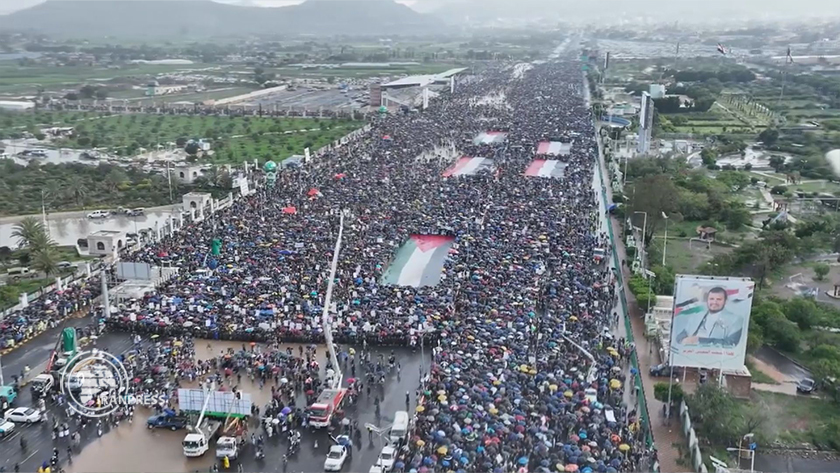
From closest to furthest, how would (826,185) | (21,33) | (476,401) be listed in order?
1. (476,401)
2. (826,185)
3. (21,33)

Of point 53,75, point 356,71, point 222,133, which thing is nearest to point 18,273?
point 222,133

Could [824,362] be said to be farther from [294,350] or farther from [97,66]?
[97,66]

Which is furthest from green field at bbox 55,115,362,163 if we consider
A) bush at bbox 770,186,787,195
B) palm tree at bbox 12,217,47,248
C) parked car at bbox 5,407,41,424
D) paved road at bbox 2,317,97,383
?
parked car at bbox 5,407,41,424

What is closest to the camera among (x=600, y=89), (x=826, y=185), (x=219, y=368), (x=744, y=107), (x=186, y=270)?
(x=219, y=368)

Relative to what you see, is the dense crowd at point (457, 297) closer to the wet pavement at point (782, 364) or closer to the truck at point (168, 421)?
the wet pavement at point (782, 364)

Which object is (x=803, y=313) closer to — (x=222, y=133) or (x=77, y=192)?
(x=77, y=192)

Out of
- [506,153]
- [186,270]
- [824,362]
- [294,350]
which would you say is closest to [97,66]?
[506,153]

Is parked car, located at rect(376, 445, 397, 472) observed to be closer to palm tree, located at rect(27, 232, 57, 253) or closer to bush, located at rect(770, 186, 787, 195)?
palm tree, located at rect(27, 232, 57, 253)
